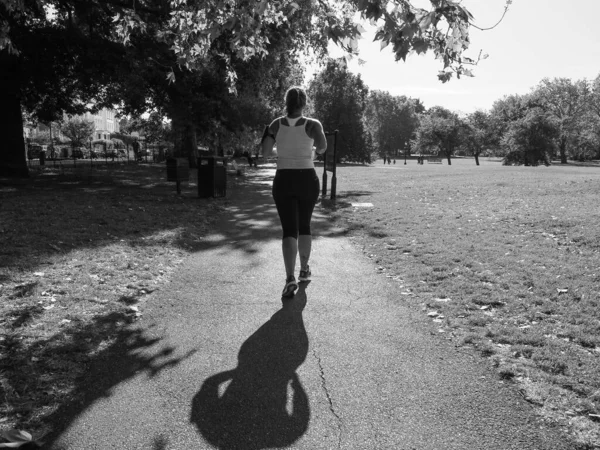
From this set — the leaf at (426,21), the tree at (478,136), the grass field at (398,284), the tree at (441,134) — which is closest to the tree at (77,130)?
the tree at (441,134)

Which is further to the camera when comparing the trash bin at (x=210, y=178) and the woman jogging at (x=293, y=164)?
the trash bin at (x=210, y=178)

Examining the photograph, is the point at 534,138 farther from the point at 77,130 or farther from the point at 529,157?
the point at 77,130

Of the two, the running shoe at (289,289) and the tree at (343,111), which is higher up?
the tree at (343,111)

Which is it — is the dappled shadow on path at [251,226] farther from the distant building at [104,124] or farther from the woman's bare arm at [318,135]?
the distant building at [104,124]

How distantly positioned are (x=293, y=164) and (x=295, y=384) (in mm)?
2515

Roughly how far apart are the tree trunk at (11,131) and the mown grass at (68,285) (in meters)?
10.1

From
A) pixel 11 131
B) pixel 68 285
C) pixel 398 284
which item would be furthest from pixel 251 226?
pixel 11 131

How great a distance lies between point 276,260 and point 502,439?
4.69 meters

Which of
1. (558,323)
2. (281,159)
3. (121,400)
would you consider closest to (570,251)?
(558,323)

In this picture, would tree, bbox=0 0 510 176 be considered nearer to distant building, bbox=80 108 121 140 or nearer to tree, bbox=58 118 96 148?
tree, bbox=58 118 96 148

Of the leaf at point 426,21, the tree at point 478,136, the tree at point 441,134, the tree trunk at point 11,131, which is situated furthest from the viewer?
the tree at point 441,134

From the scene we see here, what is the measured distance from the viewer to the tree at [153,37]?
14.5ft

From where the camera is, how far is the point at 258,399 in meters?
2.97

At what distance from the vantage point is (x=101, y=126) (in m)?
107
